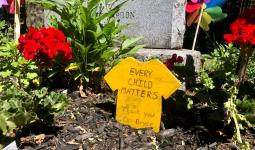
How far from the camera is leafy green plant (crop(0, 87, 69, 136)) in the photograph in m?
2.58

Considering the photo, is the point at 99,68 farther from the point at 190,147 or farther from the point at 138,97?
the point at 190,147

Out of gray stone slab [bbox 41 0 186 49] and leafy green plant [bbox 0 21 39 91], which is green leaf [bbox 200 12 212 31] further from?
leafy green plant [bbox 0 21 39 91]

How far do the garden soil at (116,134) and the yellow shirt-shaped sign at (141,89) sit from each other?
75mm

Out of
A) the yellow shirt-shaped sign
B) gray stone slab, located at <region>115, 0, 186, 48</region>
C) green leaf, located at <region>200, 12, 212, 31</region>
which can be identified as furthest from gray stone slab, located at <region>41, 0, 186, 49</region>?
the yellow shirt-shaped sign

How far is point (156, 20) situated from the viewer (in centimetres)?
464

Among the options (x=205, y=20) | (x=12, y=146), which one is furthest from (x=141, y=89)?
(x=205, y=20)

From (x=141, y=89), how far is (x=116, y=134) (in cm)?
33

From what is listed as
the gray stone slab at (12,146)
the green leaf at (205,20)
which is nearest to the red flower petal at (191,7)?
the green leaf at (205,20)

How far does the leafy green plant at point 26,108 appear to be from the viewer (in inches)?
102

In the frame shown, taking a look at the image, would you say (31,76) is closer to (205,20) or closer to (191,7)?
(191,7)

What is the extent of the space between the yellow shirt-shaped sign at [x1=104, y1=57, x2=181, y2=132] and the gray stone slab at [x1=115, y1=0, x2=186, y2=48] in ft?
5.49

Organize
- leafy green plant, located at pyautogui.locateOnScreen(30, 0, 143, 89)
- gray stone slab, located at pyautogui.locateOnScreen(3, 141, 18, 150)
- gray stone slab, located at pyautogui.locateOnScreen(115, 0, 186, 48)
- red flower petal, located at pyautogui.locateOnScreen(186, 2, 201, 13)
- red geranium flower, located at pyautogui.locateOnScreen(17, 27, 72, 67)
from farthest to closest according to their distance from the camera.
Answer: red flower petal, located at pyautogui.locateOnScreen(186, 2, 201, 13)
gray stone slab, located at pyautogui.locateOnScreen(115, 0, 186, 48)
leafy green plant, located at pyautogui.locateOnScreen(30, 0, 143, 89)
red geranium flower, located at pyautogui.locateOnScreen(17, 27, 72, 67)
gray stone slab, located at pyautogui.locateOnScreen(3, 141, 18, 150)

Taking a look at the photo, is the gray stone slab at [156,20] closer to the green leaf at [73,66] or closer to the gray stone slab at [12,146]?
the green leaf at [73,66]

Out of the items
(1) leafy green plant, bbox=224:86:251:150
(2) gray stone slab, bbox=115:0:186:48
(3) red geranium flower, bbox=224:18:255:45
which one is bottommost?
(1) leafy green plant, bbox=224:86:251:150
